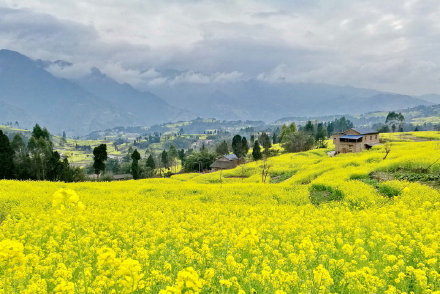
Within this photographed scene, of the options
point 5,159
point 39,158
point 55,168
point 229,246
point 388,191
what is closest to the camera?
point 229,246

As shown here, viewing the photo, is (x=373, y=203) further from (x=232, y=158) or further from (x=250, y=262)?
(x=232, y=158)

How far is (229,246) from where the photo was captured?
10695 millimetres

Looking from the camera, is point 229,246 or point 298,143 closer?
point 229,246

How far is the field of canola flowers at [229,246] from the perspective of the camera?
6852 mm

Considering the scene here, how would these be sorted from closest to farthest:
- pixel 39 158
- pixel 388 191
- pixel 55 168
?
pixel 388 191 < pixel 55 168 < pixel 39 158

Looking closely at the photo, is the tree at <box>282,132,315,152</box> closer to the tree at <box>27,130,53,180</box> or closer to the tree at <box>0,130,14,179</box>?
the tree at <box>27,130,53,180</box>

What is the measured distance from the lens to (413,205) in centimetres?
1755

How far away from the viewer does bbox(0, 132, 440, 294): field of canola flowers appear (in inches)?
270

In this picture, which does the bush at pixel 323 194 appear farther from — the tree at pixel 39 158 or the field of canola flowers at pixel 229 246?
the tree at pixel 39 158

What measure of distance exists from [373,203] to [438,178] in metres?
7.96

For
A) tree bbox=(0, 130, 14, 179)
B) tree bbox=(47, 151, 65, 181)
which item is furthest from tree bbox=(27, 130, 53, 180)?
tree bbox=(0, 130, 14, 179)

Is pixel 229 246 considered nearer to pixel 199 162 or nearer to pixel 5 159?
pixel 5 159

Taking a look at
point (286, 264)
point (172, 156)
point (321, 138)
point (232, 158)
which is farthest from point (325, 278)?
point (172, 156)

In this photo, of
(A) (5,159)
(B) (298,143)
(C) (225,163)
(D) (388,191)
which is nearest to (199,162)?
(C) (225,163)
